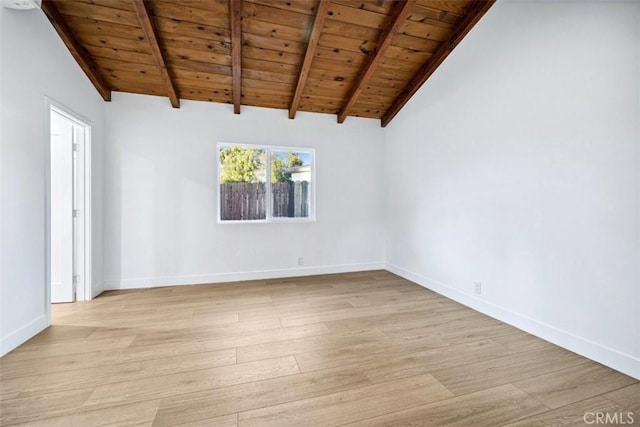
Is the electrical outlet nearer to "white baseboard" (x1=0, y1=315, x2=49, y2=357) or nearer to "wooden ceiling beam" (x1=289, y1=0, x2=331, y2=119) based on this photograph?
"wooden ceiling beam" (x1=289, y1=0, x2=331, y2=119)

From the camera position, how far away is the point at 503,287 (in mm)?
2758

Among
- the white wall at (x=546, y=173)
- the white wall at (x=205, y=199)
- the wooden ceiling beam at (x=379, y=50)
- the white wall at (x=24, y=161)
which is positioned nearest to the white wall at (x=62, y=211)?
the white wall at (x=205, y=199)

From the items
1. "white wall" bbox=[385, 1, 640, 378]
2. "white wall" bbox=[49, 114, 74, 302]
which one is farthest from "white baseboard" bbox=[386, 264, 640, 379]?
"white wall" bbox=[49, 114, 74, 302]

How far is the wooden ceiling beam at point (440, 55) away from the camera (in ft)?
9.54

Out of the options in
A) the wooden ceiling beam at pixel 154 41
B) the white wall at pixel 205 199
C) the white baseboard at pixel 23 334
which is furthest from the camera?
the white wall at pixel 205 199

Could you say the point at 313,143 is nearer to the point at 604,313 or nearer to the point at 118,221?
the point at 118,221

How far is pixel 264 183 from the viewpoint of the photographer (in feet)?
14.1

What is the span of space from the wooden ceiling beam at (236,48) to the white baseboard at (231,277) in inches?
97.6

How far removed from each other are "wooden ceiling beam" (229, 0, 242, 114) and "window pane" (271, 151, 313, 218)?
98 centimetres

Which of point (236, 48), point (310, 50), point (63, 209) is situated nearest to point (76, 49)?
point (236, 48)

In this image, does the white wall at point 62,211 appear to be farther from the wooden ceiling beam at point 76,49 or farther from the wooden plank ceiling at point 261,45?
the wooden plank ceiling at point 261,45

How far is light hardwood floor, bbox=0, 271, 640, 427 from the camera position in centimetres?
152

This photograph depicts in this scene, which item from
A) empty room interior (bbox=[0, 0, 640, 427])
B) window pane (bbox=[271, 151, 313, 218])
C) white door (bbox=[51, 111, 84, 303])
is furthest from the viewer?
window pane (bbox=[271, 151, 313, 218])

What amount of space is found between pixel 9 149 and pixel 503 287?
4.51m
